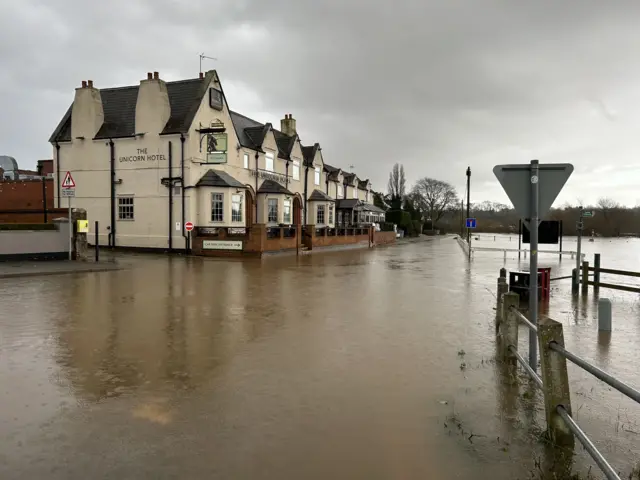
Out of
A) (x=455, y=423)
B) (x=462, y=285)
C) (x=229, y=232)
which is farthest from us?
(x=229, y=232)

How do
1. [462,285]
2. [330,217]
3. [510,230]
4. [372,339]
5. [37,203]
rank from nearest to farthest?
[372,339] < [462,285] < [37,203] < [330,217] < [510,230]

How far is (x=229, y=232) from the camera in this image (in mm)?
27812

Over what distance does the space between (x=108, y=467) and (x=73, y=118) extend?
31.6m

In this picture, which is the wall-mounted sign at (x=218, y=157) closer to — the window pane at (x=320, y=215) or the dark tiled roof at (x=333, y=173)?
the window pane at (x=320, y=215)

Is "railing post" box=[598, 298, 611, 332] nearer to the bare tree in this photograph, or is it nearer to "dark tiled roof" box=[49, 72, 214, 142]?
"dark tiled roof" box=[49, 72, 214, 142]

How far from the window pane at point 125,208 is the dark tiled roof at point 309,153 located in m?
19.2

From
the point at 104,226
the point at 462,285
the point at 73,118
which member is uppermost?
the point at 73,118

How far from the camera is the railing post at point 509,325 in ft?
21.3

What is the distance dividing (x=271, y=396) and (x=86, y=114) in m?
30.2

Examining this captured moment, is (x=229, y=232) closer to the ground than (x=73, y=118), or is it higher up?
closer to the ground

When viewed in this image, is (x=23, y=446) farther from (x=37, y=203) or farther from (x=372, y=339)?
(x=37, y=203)

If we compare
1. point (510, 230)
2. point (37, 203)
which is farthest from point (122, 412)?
point (510, 230)

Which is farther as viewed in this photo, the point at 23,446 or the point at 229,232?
the point at 229,232

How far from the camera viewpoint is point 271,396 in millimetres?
5285
